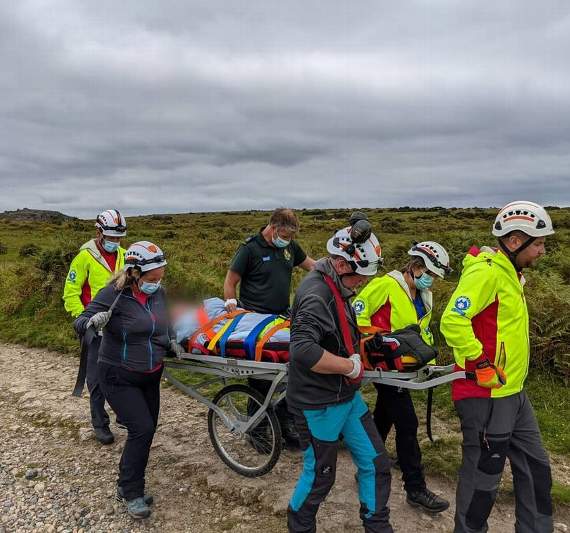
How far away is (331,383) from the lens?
3852mm

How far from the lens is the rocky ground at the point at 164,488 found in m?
4.84

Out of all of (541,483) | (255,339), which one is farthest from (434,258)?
(541,483)

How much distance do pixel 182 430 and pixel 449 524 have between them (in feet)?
12.1

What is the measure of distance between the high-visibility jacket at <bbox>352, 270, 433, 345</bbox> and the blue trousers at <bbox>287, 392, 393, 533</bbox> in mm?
1148

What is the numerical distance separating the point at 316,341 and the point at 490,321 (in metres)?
1.36

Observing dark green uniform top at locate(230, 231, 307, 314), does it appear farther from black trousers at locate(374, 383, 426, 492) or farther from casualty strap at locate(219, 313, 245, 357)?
black trousers at locate(374, 383, 426, 492)

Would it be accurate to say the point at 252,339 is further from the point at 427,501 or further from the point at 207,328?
the point at 427,501

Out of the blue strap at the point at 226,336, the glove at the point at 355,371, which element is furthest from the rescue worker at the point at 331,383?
the blue strap at the point at 226,336

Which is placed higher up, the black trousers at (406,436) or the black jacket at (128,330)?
the black jacket at (128,330)

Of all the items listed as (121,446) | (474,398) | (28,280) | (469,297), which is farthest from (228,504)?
(28,280)

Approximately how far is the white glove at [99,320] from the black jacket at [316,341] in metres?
1.84

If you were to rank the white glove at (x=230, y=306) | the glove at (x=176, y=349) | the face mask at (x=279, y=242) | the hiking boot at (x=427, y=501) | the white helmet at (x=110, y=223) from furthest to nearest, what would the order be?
the white helmet at (x=110, y=223)
the face mask at (x=279, y=242)
the white glove at (x=230, y=306)
the glove at (x=176, y=349)
the hiking boot at (x=427, y=501)

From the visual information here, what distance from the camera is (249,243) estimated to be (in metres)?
6.12

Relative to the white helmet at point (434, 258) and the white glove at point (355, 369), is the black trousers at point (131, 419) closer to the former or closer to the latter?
the white glove at point (355, 369)
